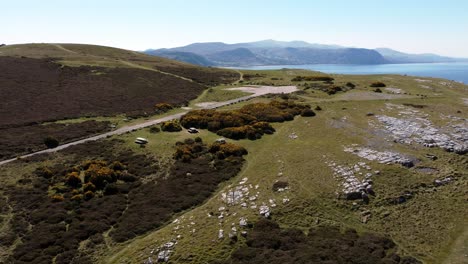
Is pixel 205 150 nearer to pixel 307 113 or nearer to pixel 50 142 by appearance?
pixel 307 113

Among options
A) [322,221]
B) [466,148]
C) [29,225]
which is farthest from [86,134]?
[466,148]

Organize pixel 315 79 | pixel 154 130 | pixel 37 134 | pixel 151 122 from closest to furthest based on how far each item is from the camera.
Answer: pixel 37 134, pixel 154 130, pixel 151 122, pixel 315 79

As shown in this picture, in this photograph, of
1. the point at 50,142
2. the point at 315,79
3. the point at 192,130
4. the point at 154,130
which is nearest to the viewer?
the point at 50,142

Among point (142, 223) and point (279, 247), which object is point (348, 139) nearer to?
point (279, 247)

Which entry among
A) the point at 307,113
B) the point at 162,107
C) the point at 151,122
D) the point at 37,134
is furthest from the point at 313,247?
the point at 162,107

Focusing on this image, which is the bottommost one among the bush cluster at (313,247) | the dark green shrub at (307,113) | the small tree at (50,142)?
the bush cluster at (313,247)

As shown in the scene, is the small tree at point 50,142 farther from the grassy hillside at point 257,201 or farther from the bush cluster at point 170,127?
the bush cluster at point 170,127

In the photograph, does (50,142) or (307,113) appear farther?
(307,113)

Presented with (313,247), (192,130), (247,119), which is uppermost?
(247,119)

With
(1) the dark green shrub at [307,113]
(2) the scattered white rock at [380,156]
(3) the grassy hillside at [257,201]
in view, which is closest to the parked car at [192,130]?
(3) the grassy hillside at [257,201]

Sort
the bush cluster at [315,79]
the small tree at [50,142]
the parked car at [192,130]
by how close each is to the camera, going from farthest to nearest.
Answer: the bush cluster at [315,79] → the parked car at [192,130] → the small tree at [50,142]
